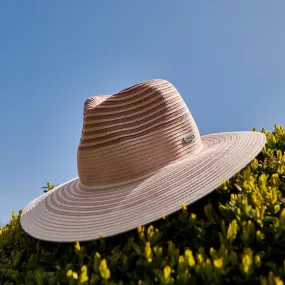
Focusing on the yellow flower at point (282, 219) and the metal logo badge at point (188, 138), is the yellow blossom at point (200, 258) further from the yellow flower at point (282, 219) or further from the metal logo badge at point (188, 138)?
the metal logo badge at point (188, 138)

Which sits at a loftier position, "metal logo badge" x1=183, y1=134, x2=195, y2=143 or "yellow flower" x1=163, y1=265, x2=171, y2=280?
"metal logo badge" x1=183, y1=134, x2=195, y2=143

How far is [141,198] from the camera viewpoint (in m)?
3.00

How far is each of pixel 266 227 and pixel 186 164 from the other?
904 mm

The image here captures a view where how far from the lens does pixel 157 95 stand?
3.56 metres

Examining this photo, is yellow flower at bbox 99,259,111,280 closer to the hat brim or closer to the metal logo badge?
the hat brim

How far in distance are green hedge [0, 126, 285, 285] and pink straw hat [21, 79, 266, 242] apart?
0.45ft

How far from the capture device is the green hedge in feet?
7.51

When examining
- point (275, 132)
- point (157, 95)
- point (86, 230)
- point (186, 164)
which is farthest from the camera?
point (275, 132)

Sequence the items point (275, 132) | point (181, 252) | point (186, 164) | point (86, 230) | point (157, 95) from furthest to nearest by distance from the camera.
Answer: point (275, 132) → point (157, 95) → point (186, 164) → point (86, 230) → point (181, 252)

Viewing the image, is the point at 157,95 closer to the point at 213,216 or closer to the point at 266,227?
the point at 213,216

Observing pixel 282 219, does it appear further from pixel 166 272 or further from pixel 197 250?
pixel 166 272

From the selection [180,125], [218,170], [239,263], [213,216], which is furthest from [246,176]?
[239,263]

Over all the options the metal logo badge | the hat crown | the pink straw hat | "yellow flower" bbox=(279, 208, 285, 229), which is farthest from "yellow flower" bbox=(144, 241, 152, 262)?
the metal logo badge

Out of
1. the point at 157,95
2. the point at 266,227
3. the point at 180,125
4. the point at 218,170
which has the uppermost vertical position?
the point at 157,95
